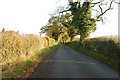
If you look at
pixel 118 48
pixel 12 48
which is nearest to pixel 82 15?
pixel 118 48

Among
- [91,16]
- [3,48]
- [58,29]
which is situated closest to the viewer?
[3,48]

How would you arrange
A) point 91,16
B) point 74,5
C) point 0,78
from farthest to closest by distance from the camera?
point 74,5
point 91,16
point 0,78

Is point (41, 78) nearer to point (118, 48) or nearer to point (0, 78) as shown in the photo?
point (0, 78)

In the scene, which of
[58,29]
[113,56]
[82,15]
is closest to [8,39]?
[113,56]

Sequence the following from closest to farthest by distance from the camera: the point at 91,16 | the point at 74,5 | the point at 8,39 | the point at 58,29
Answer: the point at 8,39 < the point at 91,16 < the point at 74,5 < the point at 58,29

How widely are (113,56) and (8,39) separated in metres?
9.16

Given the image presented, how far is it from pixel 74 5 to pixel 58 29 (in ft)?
74.6

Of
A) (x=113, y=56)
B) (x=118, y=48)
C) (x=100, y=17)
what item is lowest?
(x=113, y=56)

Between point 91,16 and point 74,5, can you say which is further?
point 74,5

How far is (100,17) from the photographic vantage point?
65.2 ft

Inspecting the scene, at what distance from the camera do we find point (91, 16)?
1964cm

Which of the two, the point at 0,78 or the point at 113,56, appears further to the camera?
the point at 113,56

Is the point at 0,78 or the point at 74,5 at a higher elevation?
the point at 74,5

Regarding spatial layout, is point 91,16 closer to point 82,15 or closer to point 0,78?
point 82,15
